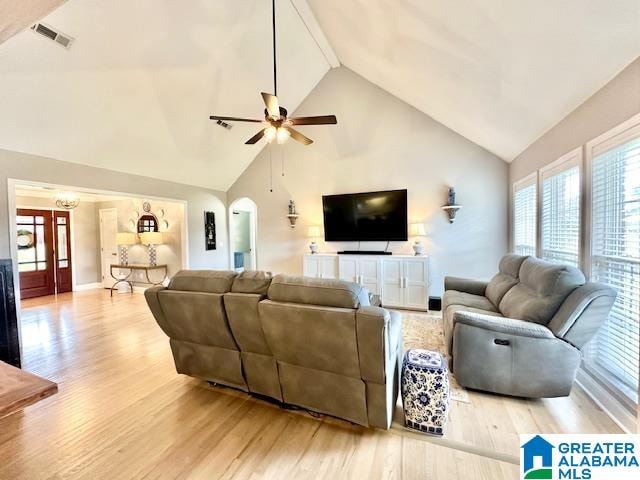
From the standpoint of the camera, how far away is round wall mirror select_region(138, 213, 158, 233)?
20.8 feet

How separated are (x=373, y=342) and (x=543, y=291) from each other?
1.68 metres

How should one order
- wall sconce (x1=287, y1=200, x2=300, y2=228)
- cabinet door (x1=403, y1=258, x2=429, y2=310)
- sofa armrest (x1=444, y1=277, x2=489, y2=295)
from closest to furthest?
sofa armrest (x1=444, y1=277, x2=489, y2=295), cabinet door (x1=403, y1=258, x2=429, y2=310), wall sconce (x1=287, y1=200, x2=300, y2=228)

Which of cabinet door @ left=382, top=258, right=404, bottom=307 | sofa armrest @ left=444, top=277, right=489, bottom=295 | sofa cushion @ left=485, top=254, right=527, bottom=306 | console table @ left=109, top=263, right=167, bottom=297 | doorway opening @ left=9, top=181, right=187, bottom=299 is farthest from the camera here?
console table @ left=109, top=263, right=167, bottom=297

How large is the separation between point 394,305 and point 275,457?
3399 millimetres

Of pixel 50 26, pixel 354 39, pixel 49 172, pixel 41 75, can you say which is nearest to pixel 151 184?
pixel 49 172

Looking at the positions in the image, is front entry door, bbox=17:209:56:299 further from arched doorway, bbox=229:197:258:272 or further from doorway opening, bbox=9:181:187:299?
arched doorway, bbox=229:197:258:272

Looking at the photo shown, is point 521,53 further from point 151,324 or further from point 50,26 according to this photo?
point 151,324

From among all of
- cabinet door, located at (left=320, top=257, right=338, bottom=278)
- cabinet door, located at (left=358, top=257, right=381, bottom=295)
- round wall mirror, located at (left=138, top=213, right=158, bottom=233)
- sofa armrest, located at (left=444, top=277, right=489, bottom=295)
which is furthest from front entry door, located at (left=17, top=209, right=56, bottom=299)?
sofa armrest, located at (left=444, top=277, right=489, bottom=295)

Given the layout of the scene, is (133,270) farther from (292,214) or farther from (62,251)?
(292,214)

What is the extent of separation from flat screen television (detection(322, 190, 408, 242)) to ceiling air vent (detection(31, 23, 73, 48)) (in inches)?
153

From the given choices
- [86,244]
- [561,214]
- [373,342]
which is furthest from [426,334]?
[86,244]

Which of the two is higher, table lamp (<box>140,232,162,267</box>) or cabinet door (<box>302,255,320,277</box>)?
table lamp (<box>140,232,162,267</box>)

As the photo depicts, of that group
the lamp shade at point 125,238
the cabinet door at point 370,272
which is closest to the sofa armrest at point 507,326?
the cabinet door at point 370,272

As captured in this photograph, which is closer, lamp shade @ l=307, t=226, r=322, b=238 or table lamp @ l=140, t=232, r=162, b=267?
lamp shade @ l=307, t=226, r=322, b=238
